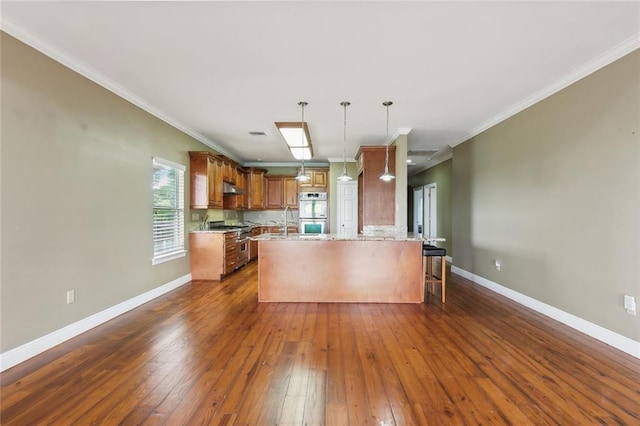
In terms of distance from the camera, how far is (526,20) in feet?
7.00

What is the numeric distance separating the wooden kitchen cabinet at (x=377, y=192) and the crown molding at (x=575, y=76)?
1.77 meters

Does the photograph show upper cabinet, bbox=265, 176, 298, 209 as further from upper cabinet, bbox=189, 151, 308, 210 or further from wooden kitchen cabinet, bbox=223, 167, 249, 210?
wooden kitchen cabinet, bbox=223, 167, 249, 210

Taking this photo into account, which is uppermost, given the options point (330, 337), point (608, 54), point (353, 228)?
point (608, 54)

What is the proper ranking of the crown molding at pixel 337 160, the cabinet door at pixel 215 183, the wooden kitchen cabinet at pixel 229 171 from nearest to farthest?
the cabinet door at pixel 215 183 → the wooden kitchen cabinet at pixel 229 171 → the crown molding at pixel 337 160

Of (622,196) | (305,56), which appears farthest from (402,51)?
(622,196)

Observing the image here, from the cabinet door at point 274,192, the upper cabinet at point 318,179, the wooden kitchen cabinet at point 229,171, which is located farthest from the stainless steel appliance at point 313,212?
the wooden kitchen cabinet at point 229,171

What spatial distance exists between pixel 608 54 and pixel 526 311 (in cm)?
287

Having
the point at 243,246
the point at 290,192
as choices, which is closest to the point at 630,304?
the point at 243,246

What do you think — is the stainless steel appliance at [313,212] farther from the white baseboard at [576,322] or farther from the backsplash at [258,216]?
the white baseboard at [576,322]

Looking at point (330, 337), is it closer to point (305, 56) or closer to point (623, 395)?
point (623, 395)

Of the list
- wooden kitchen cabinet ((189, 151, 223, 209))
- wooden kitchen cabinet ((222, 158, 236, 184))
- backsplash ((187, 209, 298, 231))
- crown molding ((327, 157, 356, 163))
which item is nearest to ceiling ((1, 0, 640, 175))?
wooden kitchen cabinet ((189, 151, 223, 209))

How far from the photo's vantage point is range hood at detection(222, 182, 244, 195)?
6.04 metres

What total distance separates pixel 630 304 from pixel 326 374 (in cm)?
277

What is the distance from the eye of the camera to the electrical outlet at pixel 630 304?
244cm
